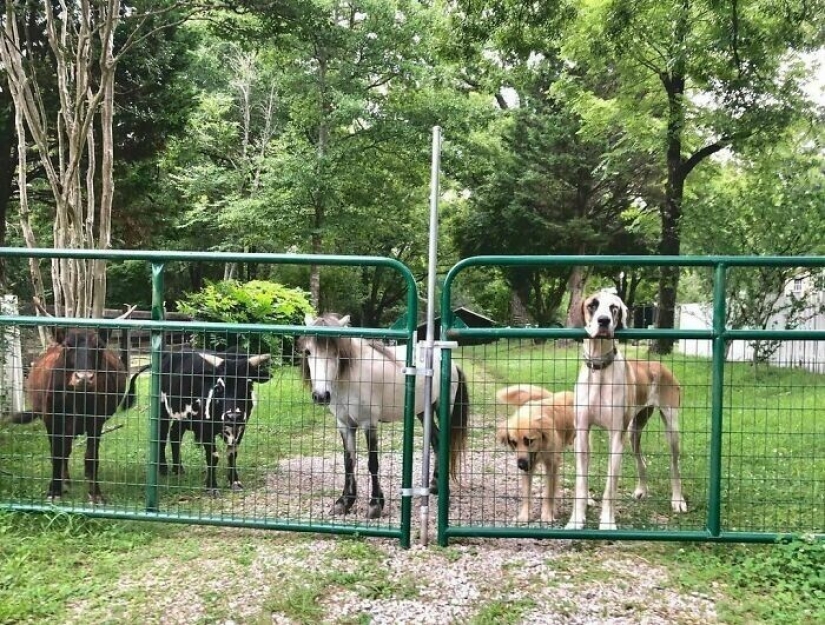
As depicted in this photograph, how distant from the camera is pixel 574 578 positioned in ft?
13.2

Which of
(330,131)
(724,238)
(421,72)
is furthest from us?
(330,131)

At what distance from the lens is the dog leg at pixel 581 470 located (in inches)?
181

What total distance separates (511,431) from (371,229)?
61.2ft

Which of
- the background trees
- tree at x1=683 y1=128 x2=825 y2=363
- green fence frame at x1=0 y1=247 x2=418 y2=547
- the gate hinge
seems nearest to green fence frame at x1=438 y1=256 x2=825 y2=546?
the gate hinge

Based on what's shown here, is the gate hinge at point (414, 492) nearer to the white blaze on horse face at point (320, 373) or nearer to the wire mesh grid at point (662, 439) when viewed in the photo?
the wire mesh grid at point (662, 439)

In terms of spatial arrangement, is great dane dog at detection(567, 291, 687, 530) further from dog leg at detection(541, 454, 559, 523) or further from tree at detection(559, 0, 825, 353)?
tree at detection(559, 0, 825, 353)

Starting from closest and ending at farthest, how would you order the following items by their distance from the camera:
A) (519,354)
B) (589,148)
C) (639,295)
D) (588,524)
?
1. (519,354)
2. (588,524)
3. (589,148)
4. (639,295)

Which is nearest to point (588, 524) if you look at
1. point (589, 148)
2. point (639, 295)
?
point (589, 148)

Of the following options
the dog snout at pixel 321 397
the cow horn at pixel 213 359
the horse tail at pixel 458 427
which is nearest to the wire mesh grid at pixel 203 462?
the cow horn at pixel 213 359

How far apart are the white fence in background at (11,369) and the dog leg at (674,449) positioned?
193 inches

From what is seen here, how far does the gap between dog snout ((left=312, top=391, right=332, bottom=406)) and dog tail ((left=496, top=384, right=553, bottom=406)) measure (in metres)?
1.47

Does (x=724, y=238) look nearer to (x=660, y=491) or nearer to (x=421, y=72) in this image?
(x=421, y=72)

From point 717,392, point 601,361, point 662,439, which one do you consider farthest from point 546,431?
point 662,439

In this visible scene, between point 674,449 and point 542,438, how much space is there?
1080 millimetres
